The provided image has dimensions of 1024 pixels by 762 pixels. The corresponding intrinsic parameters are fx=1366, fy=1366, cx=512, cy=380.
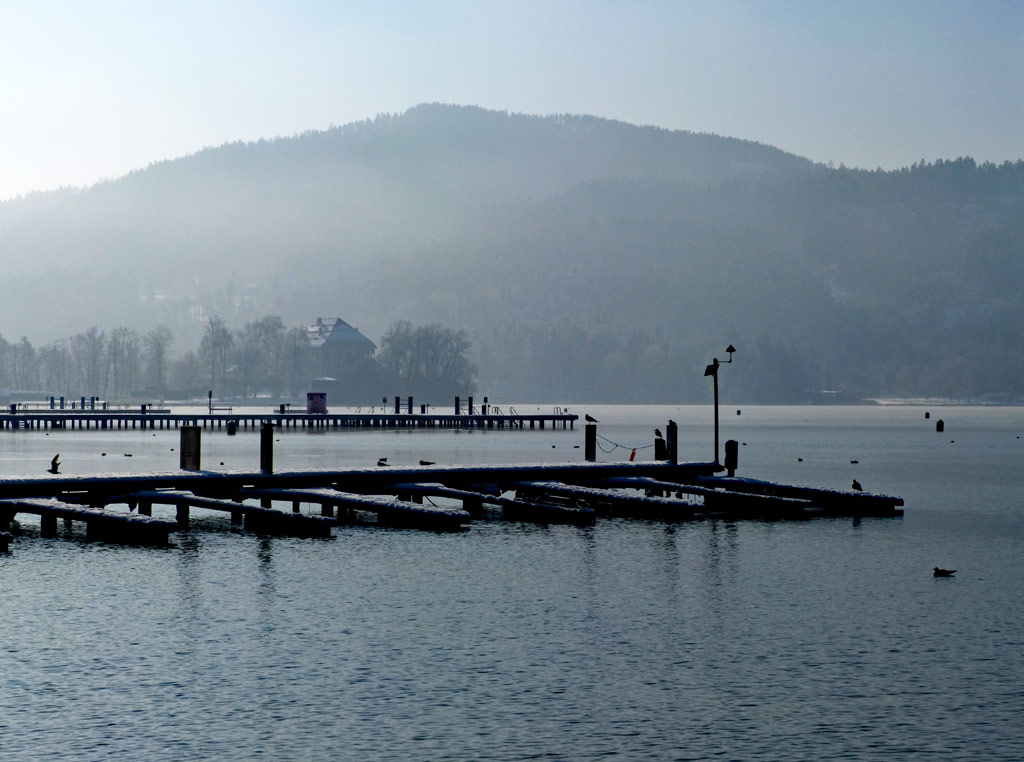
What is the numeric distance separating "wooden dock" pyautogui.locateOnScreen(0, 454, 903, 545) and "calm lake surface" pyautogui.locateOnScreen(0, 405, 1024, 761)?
130cm

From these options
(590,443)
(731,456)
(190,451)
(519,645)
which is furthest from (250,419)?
(519,645)

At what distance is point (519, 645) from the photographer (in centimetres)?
2731

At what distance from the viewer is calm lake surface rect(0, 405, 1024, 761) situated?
20.8m

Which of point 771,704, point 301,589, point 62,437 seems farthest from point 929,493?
point 62,437

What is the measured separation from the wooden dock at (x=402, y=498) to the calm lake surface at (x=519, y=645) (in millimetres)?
1303

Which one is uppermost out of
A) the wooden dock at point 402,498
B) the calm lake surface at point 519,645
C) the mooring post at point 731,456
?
the mooring post at point 731,456

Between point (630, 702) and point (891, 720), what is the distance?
13.8 feet

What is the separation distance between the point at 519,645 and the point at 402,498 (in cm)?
2701

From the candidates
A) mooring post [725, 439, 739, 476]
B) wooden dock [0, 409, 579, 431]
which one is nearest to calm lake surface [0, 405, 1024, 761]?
mooring post [725, 439, 739, 476]

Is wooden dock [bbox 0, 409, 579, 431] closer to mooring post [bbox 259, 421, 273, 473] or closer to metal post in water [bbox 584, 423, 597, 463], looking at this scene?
metal post in water [bbox 584, 423, 597, 463]

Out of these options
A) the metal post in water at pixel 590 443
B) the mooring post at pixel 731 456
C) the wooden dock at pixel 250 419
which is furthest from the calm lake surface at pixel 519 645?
the wooden dock at pixel 250 419

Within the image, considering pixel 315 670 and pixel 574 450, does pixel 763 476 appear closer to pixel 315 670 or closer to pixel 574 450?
pixel 574 450

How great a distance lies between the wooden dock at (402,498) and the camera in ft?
150

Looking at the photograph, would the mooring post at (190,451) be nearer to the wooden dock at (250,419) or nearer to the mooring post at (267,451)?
the mooring post at (267,451)
